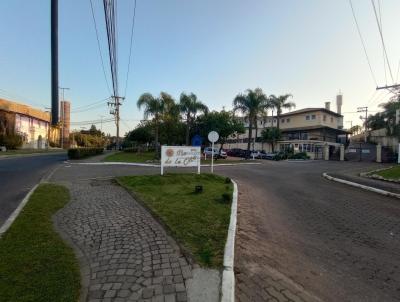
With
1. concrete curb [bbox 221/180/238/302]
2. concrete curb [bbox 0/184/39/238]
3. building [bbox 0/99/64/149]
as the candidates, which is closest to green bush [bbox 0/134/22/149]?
building [bbox 0/99/64/149]

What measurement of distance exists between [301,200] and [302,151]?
3998cm

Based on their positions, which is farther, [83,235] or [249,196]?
[249,196]

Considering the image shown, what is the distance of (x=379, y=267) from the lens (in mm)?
4543

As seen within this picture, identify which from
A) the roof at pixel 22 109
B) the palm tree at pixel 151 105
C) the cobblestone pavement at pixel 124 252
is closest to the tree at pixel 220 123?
the palm tree at pixel 151 105

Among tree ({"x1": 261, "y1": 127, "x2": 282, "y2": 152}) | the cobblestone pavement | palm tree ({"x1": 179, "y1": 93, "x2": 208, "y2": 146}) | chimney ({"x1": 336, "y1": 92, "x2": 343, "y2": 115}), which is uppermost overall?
chimney ({"x1": 336, "y1": 92, "x2": 343, "y2": 115})

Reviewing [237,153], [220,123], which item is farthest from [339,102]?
[220,123]

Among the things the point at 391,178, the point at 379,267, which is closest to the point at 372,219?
the point at 379,267

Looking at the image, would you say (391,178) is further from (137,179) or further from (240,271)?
(240,271)

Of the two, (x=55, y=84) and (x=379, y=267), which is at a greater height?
(x=55, y=84)

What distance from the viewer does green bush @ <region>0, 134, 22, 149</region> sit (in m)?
42.5

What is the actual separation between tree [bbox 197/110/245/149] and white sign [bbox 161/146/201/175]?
66.4 ft

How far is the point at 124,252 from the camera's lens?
458cm

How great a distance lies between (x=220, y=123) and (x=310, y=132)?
24982mm

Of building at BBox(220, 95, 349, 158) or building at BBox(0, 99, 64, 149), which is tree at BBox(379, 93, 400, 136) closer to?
building at BBox(220, 95, 349, 158)
